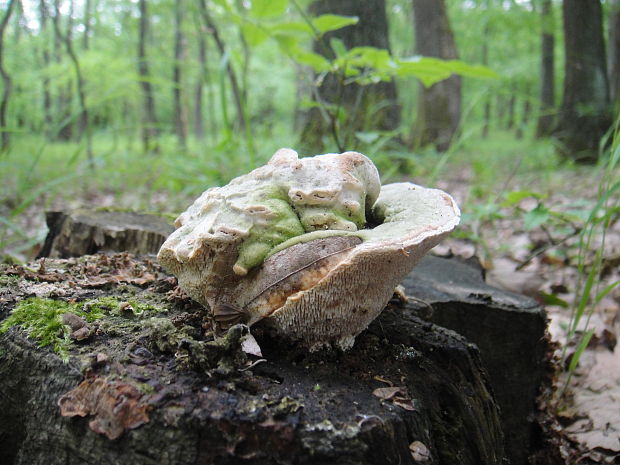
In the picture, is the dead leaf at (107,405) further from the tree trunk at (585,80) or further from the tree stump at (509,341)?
the tree trunk at (585,80)

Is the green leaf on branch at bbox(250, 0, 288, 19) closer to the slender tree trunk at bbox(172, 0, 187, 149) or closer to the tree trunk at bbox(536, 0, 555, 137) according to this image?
the slender tree trunk at bbox(172, 0, 187, 149)

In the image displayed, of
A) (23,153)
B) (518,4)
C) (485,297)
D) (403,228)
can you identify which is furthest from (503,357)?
(518,4)

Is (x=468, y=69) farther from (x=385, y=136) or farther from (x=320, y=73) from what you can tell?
(x=320, y=73)

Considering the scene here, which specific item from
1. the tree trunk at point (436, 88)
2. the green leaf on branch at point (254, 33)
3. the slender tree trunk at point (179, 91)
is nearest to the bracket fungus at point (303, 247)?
the green leaf on branch at point (254, 33)

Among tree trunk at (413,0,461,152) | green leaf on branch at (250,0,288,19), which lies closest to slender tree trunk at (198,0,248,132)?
green leaf on branch at (250,0,288,19)

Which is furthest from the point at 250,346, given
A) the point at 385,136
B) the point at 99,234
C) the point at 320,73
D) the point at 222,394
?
the point at 320,73

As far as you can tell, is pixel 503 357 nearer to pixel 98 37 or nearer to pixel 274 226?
pixel 274 226
